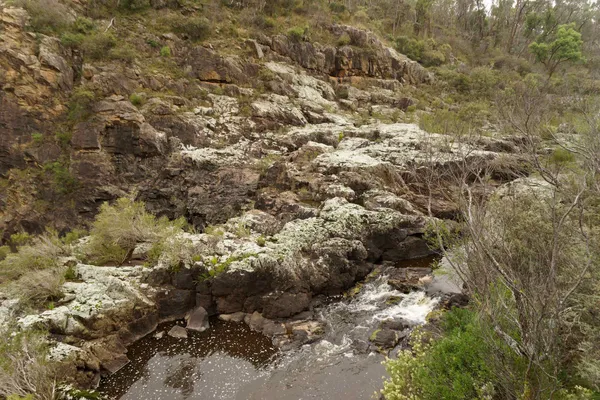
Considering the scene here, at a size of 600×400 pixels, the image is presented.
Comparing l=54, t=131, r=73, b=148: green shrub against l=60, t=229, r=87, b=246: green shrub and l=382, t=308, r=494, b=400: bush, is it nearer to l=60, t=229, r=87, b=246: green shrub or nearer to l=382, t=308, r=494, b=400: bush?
l=60, t=229, r=87, b=246: green shrub

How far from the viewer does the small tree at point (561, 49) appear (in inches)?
1289

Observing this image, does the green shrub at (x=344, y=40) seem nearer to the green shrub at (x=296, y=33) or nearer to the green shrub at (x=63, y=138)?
the green shrub at (x=296, y=33)

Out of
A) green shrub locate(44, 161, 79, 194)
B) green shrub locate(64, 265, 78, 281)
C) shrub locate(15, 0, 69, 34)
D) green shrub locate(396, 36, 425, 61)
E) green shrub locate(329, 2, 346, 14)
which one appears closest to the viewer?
green shrub locate(64, 265, 78, 281)

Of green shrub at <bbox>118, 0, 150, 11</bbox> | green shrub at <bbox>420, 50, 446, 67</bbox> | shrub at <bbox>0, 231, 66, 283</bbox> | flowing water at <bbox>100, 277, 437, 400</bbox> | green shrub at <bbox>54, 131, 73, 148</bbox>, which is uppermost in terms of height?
green shrub at <bbox>118, 0, 150, 11</bbox>

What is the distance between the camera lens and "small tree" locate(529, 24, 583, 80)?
107 ft

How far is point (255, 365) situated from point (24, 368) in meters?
6.10

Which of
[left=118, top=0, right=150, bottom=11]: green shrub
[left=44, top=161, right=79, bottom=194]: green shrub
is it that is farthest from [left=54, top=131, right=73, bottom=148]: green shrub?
[left=118, top=0, right=150, bottom=11]: green shrub

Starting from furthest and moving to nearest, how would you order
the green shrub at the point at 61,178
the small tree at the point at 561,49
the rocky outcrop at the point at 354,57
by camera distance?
the small tree at the point at 561,49 < the rocky outcrop at the point at 354,57 < the green shrub at the point at 61,178

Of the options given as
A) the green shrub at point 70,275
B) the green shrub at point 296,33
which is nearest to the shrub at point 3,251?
the green shrub at point 70,275

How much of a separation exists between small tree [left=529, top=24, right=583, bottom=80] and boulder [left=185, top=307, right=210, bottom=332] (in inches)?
1518

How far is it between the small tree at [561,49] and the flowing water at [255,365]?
35.1 m

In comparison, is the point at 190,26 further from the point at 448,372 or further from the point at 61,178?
the point at 448,372

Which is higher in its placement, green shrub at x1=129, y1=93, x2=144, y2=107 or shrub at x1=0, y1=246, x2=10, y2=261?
green shrub at x1=129, y1=93, x2=144, y2=107

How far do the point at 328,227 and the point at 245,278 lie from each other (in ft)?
15.9
